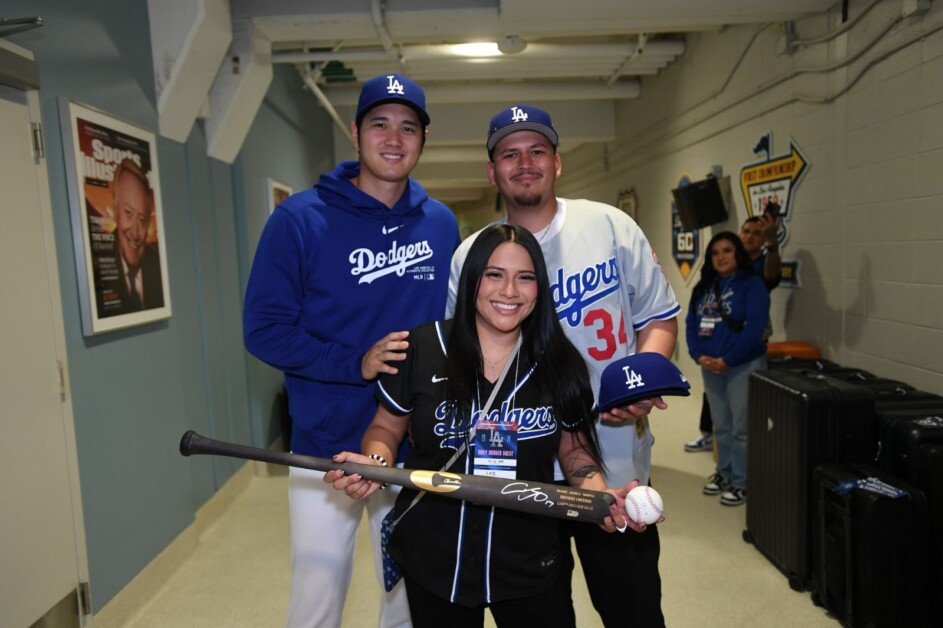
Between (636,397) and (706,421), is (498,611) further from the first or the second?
(706,421)

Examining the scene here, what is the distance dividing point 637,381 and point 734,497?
262cm

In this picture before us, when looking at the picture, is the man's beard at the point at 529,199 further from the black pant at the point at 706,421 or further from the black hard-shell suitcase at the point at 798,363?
the black pant at the point at 706,421

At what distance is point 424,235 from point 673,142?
17.9 feet

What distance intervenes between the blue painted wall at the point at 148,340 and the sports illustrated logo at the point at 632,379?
6.65 feet

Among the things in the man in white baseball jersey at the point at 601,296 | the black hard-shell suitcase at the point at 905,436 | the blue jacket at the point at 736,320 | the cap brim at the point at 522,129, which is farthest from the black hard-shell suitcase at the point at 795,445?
the cap brim at the point at 522,129

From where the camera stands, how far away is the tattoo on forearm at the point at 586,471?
1387 mm

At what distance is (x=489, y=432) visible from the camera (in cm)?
132

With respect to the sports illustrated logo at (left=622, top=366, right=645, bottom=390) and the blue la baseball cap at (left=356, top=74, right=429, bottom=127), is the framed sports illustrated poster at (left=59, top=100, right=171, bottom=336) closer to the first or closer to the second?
the blue la baseball cap at (left=356, top=74, right=429, bottom=127)

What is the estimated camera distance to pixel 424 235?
173 cm

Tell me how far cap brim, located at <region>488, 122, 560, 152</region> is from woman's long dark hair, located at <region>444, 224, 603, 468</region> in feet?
1.09

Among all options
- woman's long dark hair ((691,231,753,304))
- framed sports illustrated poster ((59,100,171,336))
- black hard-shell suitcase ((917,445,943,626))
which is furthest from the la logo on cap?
woman's long dark hair ((691,231,753,304))

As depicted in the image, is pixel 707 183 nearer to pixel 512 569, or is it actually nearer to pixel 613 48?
pixel 613 48

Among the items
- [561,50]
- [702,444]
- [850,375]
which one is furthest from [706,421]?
[561,50]

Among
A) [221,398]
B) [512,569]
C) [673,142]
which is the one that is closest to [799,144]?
[673,142]
